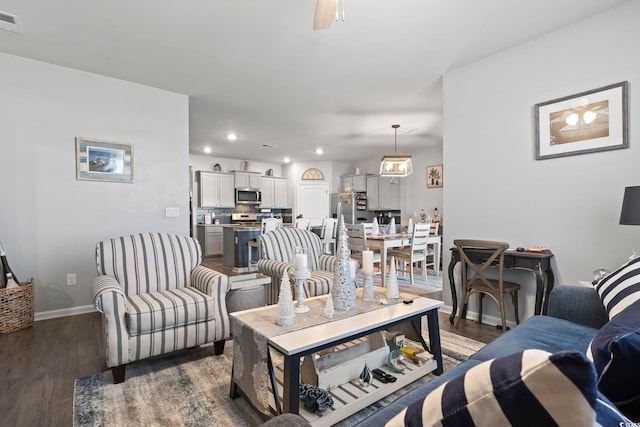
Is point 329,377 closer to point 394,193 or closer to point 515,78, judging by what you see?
point 515,78

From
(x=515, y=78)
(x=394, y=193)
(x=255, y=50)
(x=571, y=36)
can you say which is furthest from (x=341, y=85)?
(x=394, y=193)

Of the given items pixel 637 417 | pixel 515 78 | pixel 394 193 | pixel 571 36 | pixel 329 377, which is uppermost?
pixel 571 36

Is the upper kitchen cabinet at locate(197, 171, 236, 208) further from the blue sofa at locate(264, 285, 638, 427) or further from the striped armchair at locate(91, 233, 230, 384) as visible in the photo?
the blue sofa at locate(264, 285, 638, 427)

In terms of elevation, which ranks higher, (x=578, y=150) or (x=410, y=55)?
(x=410, y=55)

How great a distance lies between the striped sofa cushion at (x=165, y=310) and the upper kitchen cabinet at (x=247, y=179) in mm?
6087

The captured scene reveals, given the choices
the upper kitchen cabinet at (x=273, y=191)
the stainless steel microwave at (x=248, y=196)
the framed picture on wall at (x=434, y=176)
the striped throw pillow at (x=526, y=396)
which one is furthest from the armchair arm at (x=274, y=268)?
the upper kitchen cabinet at (x=273, y=191)

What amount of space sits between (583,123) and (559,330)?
183 centimetres

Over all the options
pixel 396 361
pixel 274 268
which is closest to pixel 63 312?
pixel 274 268

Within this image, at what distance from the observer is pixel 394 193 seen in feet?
25.6

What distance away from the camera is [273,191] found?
898 cm

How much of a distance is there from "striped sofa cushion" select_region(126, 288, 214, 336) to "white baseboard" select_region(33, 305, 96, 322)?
166cm

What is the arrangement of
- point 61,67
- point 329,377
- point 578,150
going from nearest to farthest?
point 329,377 → point 578,150 → point 61,67

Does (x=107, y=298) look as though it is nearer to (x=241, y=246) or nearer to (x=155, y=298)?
(x=155, y=298)

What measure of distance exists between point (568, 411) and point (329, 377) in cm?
158
